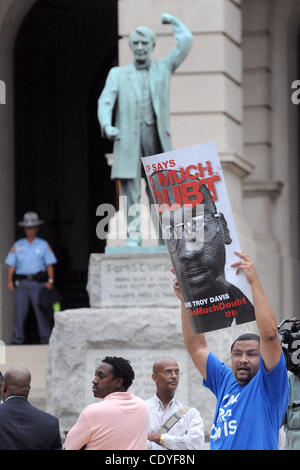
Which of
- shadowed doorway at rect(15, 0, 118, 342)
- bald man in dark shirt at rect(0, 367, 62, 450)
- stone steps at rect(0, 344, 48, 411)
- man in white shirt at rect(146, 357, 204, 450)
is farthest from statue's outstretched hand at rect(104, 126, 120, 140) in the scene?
shadowed doorway at rect(15, 0, 118, 342)

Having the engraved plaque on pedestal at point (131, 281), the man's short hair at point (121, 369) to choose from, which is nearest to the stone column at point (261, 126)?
the engraved plaque on pedestal at point (131, 281)

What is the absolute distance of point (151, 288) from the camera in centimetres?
1186

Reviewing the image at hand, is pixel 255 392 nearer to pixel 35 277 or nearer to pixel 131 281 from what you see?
pixel 131 281

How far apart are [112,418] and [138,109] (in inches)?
237

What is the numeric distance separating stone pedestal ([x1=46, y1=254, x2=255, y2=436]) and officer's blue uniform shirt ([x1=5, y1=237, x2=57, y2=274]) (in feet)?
14.2

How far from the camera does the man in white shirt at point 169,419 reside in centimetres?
783

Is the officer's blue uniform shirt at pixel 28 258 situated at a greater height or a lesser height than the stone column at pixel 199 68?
lesser

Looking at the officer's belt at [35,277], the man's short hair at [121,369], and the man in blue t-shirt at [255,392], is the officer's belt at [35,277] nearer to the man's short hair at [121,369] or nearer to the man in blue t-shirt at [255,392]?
the man's short hair at [121,369]

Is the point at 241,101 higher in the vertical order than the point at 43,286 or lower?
higher

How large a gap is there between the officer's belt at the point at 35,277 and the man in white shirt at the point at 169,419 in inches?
317

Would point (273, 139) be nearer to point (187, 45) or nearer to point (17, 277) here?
point (17, 277)

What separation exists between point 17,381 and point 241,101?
34.3 ft

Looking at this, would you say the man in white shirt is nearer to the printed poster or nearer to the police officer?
the printed poster
